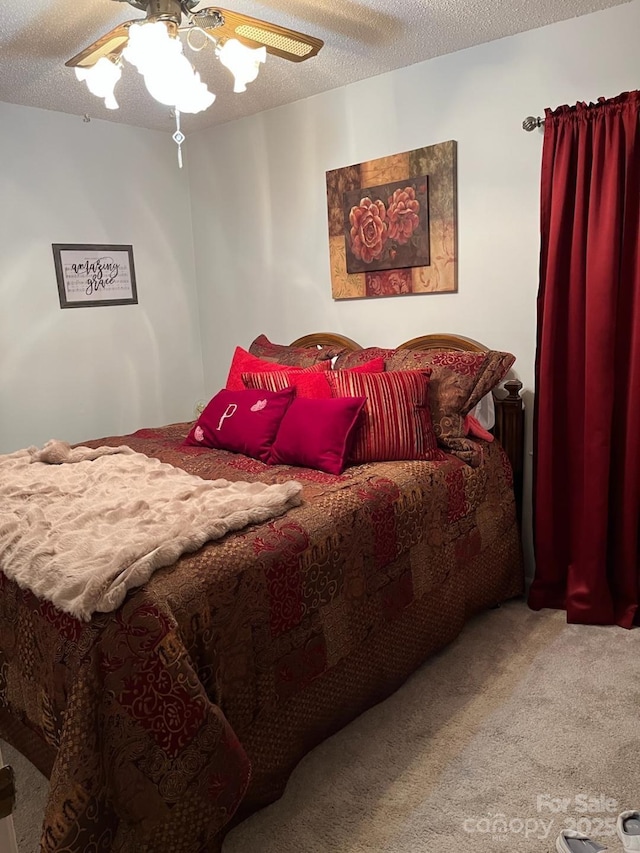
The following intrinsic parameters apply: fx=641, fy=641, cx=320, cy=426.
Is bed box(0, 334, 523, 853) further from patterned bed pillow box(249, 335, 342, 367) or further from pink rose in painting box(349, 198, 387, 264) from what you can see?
pink rose in painting box(349, 198, 387, 264)

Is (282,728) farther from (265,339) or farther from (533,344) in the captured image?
(265,339)

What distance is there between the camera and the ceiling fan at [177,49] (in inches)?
67.7

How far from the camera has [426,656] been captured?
2.36 metres

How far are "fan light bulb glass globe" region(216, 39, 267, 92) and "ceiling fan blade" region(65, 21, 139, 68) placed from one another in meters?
0.28

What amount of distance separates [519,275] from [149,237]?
2238 millimetres

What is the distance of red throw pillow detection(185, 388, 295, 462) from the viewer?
2656mm

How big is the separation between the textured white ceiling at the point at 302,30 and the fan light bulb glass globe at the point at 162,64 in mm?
464

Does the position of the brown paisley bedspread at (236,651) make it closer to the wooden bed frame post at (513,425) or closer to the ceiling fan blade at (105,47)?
the wooden bed frame post at (513,425)

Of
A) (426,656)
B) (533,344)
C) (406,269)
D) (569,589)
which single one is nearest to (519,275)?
(533,344)

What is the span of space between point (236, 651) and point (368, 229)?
2275 millimetres

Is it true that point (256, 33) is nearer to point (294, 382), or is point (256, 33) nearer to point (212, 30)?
point (212, 30)

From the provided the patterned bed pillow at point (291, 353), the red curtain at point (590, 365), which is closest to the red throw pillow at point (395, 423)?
the red curtain at point (590, 365)

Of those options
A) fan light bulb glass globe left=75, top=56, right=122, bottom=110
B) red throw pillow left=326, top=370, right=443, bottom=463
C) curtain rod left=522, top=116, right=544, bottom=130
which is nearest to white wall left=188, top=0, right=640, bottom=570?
curtain rod left=522, top=116, right=544, bottom=130

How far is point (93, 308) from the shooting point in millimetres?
3650
